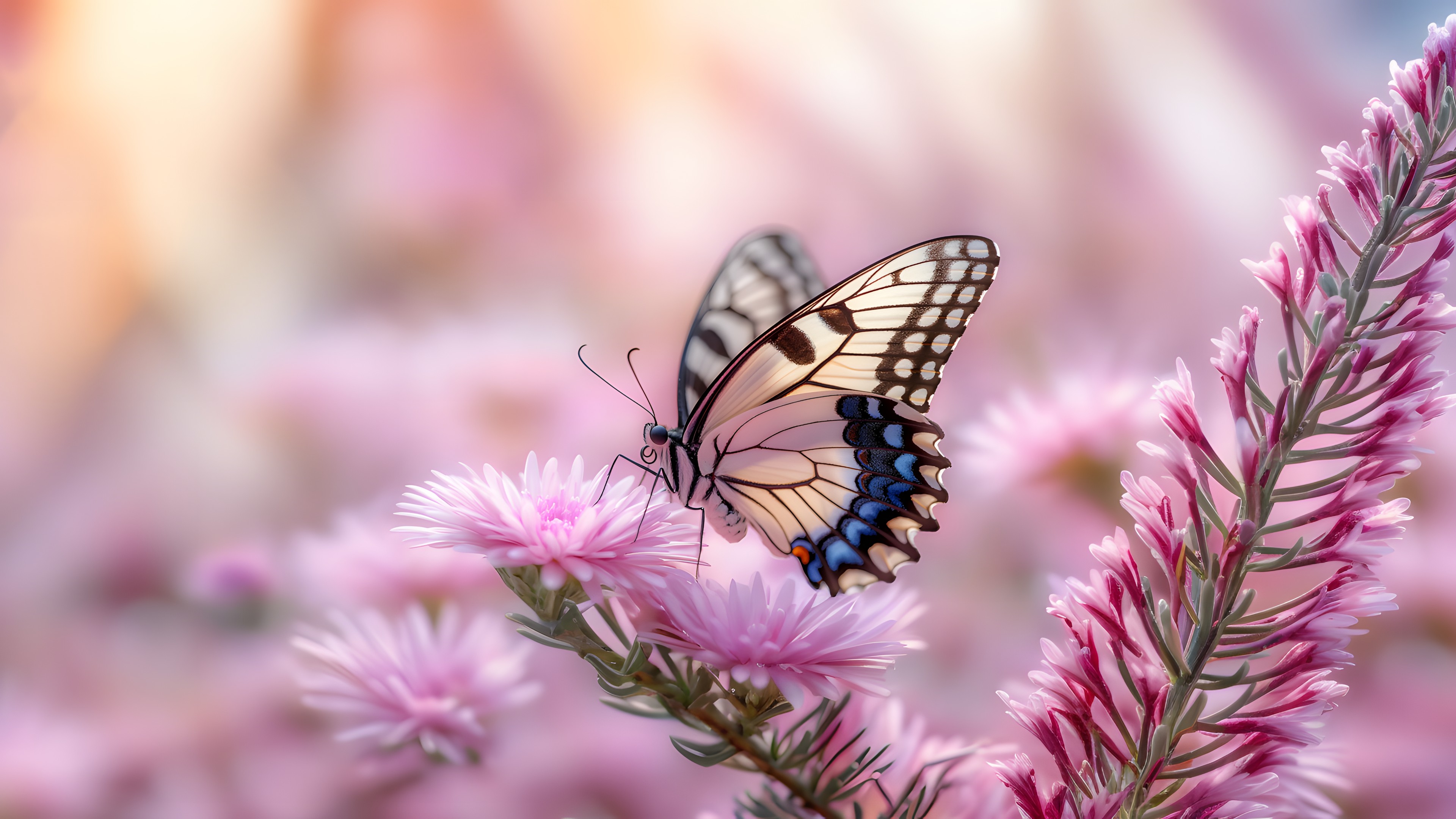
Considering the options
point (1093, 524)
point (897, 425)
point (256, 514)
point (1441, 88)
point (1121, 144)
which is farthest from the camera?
point (1121, 144)

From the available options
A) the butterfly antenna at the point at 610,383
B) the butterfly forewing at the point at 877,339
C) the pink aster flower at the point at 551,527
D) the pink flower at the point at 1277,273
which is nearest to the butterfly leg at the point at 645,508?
the pink aster flower at the point at 551,527

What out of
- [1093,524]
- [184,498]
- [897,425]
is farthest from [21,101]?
[1093,524]

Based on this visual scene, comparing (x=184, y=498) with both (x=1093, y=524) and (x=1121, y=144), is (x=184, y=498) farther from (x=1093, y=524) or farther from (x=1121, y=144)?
(x=1121, y=144)

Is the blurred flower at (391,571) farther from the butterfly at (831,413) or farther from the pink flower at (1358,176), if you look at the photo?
the pink flower at (1358,176)

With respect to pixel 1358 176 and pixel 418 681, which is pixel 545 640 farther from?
pixel 1358 176

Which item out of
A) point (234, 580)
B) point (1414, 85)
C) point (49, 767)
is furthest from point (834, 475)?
point (49, 767)

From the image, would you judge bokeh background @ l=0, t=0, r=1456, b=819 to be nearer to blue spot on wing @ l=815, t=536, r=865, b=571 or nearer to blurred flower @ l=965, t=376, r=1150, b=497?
Result: blurred flower @ l=965, t=376, r=1150, b=497

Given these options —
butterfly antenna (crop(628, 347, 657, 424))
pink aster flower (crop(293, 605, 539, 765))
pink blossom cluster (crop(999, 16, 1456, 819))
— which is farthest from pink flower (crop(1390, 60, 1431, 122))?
butterfly antenna (crop(628, 347, 657, 424))
